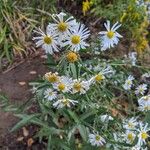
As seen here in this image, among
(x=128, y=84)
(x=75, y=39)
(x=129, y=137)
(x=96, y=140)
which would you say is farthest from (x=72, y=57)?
(x=128, y=84)

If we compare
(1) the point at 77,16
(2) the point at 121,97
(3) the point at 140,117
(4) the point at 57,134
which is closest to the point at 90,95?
(4) the point at 57,134

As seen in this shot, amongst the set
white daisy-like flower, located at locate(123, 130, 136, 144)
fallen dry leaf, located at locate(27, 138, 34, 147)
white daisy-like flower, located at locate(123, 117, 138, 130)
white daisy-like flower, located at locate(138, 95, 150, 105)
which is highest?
white daisy-like flower, located at locate(138, 95, 150, 105)

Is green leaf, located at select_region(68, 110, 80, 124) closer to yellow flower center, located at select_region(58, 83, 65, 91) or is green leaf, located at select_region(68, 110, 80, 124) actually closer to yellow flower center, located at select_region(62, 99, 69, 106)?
yellow flower center, located at select_region(62, 99, 69, 106)

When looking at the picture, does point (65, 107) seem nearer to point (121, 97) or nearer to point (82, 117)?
point (82, 117)

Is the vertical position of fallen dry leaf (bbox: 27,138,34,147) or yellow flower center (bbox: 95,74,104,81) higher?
yellow flower center (bbox: 95,74,104,81)

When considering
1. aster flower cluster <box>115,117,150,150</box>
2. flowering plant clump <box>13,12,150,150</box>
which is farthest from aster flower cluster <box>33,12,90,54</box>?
aster flower cluster <box>115,117,150,150</box>

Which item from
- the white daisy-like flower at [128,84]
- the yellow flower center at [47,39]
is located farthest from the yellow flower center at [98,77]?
the white daisy-like flower at [128,84]
